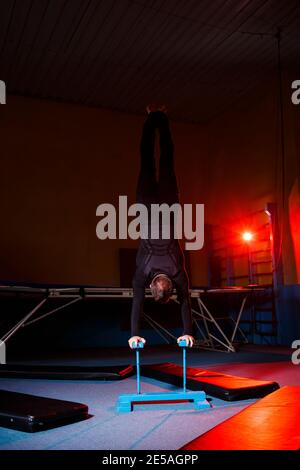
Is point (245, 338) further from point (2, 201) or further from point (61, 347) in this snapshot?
point (2, 201)

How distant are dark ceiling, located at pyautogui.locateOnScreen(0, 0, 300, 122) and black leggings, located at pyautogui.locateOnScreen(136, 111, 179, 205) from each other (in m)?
1.98

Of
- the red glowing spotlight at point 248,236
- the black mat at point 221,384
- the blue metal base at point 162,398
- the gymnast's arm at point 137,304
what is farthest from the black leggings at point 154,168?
the red glowing spotlight at point 248,236

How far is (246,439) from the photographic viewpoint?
67.3 inches

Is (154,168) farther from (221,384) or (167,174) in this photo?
(221,384)

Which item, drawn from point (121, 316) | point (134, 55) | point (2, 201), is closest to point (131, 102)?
point (134, 55)

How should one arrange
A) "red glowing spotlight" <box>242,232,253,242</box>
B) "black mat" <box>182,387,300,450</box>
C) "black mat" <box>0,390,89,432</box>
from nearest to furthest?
"black mat" <box>182,387,300,450</box> → "black mat" <box>0,390,89,432</box> → "red glowing spotlight" <box>242,232,253,242</box>

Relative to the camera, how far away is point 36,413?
2143mm

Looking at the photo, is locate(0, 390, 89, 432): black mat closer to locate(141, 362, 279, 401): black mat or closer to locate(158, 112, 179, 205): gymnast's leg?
locate(141, 362, 279, 401): black mat

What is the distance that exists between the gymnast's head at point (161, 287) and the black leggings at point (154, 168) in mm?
794

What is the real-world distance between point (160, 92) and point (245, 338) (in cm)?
400

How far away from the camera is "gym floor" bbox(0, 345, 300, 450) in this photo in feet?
6.46

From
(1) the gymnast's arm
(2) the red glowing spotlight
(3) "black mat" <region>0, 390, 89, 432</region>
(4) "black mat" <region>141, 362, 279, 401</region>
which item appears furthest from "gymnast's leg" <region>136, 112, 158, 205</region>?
(2) the red glowing spotlight

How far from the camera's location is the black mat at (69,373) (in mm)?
3475

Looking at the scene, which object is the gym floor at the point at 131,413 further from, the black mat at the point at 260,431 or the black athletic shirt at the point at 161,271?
the black athletic shirt at the point at 161,271
